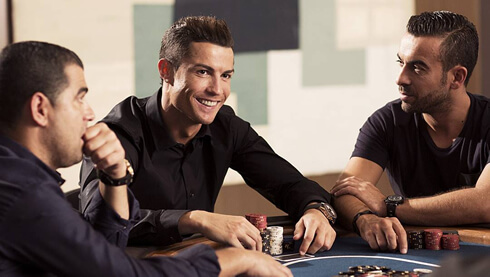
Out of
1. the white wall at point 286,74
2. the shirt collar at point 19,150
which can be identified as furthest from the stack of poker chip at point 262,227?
the white wall at point 286,74

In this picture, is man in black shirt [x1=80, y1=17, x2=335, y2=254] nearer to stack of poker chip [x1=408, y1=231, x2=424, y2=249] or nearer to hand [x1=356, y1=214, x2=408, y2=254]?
hand [x1=356, y1=214, x2=408, y2=254]

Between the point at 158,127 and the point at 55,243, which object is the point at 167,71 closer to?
the point at 158,127

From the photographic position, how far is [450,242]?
245 centimetres

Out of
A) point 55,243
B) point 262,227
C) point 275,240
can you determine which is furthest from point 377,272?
point 55,243

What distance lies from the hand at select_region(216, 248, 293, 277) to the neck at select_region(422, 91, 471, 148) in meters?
1.67

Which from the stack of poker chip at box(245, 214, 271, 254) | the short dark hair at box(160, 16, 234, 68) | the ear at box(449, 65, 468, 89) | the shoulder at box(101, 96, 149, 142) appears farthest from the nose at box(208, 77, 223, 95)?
the ear at box(449, 65, 468, 89)

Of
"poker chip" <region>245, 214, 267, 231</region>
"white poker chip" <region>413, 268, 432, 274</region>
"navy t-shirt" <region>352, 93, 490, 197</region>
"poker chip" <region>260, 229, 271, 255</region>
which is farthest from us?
"navy t-shirt" <region>352, 93, 490, 197</region>

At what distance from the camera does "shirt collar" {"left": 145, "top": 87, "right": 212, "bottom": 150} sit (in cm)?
284

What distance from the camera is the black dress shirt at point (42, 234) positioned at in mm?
1510

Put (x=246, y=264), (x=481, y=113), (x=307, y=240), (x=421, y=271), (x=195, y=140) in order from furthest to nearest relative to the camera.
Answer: (x=481, y=113) < (x=195, y=140) < (x=307, y=240) < (x=421, y=271) < (x=246, y=264)

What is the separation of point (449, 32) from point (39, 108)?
2.24 m

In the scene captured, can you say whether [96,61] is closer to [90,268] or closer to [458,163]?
[458,163]

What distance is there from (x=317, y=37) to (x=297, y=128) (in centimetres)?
73

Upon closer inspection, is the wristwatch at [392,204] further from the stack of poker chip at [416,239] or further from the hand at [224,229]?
the hand at [224,229]
